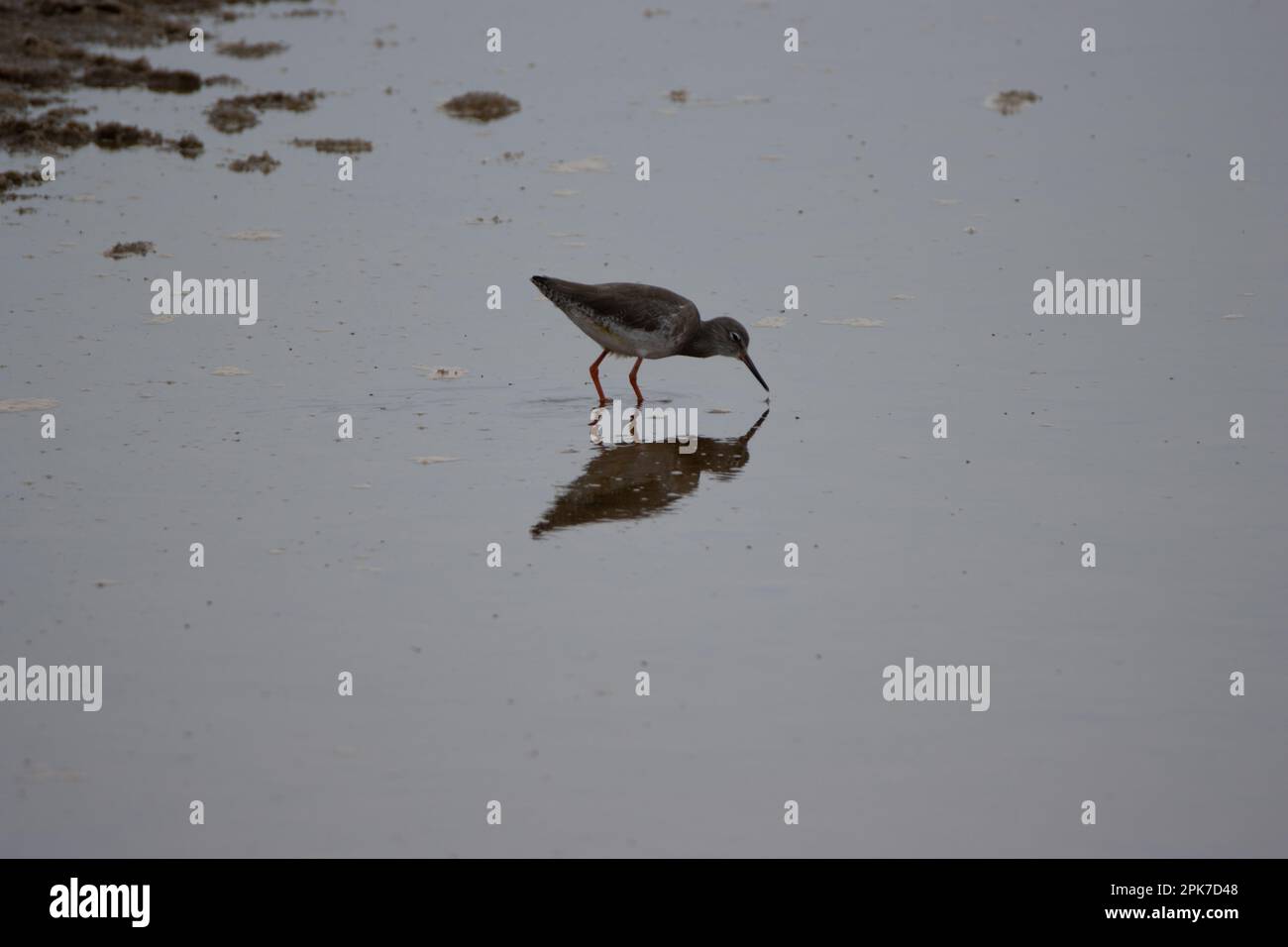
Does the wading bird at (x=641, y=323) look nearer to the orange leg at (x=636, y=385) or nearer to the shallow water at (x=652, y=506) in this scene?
the orange leg at (x=636, y=385)

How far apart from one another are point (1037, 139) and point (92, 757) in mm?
19339

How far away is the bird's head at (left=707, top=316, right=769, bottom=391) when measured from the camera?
1494 cm

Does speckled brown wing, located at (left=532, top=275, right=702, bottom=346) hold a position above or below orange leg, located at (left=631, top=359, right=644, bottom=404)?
above

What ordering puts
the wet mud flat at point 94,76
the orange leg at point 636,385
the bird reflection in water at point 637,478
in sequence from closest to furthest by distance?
the bird reflection in water at point 637,478 < the orange leg at point 636,385 < the wet mud flat at point 94,76

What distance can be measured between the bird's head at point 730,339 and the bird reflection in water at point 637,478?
891 mm

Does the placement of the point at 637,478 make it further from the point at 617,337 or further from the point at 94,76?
the point at 94,76

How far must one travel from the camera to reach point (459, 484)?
12750 millimetres

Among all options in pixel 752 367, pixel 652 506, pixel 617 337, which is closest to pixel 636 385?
pixel 617 337

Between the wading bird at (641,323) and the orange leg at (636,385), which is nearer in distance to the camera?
the wading bird at (641,323)

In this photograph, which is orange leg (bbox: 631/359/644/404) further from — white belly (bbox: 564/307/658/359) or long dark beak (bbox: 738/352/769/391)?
long dark beak (bbox: 738/352/769/391)

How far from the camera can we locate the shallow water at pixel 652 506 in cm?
863

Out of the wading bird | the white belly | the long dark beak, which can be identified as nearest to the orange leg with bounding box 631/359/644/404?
the wading bird

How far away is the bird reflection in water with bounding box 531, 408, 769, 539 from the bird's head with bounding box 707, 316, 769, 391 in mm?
891

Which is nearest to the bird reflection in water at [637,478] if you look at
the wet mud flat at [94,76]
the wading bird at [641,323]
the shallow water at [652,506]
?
the shallow water at [652,506]
